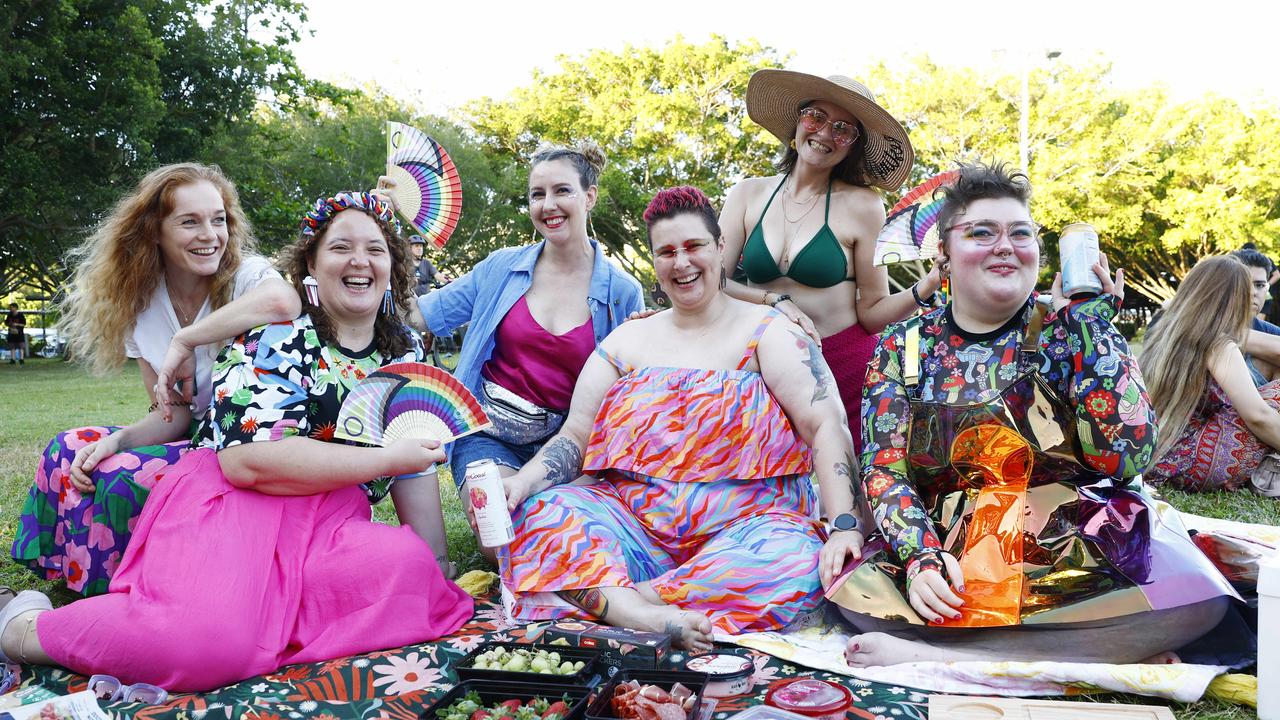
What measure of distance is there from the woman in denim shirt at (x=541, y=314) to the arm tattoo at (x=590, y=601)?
1.07 m

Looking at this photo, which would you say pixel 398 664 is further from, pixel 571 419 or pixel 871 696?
pixel 871 696

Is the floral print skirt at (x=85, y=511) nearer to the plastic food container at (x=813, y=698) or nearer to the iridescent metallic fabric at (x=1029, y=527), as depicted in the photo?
the plastic food container at (x=813, y=698)

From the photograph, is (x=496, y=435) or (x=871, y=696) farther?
(x=496, y=435)

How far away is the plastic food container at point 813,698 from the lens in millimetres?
2531

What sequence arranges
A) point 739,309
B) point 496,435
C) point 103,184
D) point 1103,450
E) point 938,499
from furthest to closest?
point 103,184
point 496,435
point 739,309
point 938,499
point 1103,450

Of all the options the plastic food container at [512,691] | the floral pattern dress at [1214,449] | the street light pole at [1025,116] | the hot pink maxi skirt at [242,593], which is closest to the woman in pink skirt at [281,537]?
the hot pink maxi skirt at [242,593]

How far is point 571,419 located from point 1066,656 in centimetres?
206

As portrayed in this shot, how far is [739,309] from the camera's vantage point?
375 cm

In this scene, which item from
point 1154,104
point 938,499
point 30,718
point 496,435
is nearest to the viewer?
point 30,718

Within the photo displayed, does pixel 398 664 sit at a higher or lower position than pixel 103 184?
lower

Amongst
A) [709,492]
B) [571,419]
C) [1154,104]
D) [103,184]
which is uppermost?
[1154,104]

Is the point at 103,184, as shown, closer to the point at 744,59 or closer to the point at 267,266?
the point at 744,59

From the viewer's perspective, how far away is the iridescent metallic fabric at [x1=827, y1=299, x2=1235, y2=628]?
112 inches

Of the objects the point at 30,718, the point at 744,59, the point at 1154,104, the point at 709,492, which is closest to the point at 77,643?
the point at 30,718
